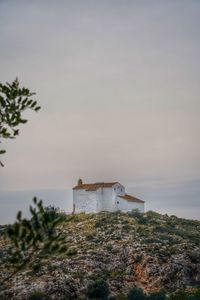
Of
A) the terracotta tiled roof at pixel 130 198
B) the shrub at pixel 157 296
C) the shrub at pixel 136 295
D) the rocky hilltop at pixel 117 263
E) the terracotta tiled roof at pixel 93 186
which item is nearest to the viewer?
the shrub at pixel 157 296

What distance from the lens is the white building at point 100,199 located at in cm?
8394

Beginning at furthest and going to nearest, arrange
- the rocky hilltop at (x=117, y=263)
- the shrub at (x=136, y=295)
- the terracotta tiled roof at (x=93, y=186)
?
the terracotta tiled roof at (x=93, y=186) < the rocky hilltop at (x=117, y=263) < the shrub at (x=136, y=295)

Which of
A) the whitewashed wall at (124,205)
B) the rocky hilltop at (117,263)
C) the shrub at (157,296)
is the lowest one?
the shrub at (157,296)

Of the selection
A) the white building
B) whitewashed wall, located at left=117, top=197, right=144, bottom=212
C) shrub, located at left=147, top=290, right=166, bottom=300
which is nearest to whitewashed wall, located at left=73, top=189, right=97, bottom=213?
the white building

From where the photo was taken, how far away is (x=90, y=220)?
245 feet

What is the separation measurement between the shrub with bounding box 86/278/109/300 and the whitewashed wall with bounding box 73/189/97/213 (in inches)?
1438

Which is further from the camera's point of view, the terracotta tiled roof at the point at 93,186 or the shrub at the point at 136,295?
the terracotta tiled roof at the point at 93,186

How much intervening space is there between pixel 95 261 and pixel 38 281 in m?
9.72

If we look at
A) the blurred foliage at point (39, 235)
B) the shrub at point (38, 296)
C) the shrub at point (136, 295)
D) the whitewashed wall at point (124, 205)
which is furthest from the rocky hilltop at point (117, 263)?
the blurred foliage at point (39, 235)

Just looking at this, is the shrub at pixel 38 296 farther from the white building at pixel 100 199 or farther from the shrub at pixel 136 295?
the white building at pixel 100 199

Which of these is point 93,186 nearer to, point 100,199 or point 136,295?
point 100,199

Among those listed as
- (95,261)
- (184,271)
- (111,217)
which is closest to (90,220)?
(111,217)

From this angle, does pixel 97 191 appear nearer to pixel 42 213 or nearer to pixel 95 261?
pixel 95 261

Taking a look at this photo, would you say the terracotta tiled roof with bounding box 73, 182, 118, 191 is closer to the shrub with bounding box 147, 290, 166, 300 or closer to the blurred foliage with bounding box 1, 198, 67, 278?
the shrub with bounding box 147, 290, 166, 300
